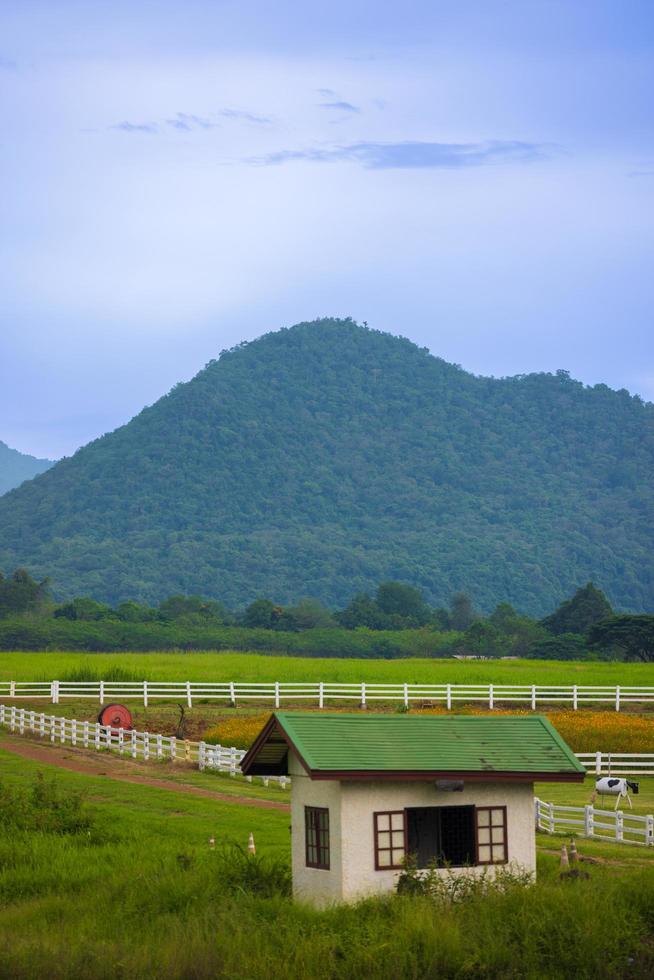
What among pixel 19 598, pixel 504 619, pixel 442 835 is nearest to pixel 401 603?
pixel 504 619

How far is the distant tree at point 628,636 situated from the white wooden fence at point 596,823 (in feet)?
271

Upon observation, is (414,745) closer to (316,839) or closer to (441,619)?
(316,839)

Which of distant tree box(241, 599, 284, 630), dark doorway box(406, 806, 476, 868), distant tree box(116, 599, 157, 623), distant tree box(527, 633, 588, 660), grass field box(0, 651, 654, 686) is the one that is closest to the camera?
dark doorway box(406, 806, 476, 868)

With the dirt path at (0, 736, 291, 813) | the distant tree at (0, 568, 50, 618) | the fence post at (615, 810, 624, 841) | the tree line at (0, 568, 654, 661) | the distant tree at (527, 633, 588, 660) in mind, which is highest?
the distant tree at (0, 568, 50, 618)

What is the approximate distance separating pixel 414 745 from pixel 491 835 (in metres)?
2.06

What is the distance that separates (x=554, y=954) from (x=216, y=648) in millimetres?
108170

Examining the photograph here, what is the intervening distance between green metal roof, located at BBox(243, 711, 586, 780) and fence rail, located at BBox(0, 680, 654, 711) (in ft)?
115

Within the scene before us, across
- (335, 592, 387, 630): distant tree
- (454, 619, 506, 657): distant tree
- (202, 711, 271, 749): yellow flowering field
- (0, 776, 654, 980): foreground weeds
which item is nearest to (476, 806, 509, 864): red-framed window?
(0, 776, 654, 980): foreground weeds

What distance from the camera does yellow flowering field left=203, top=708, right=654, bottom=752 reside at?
179ft

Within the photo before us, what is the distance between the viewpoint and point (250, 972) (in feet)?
85.7

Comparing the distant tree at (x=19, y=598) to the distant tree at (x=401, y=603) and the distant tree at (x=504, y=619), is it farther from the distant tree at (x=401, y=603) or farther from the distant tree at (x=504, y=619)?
the distant tree at (x=504, y=619)

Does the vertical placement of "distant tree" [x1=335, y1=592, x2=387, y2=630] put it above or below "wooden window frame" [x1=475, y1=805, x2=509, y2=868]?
above

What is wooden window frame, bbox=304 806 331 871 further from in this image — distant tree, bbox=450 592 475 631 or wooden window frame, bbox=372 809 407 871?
distant tree, bbox=450 592 475 631

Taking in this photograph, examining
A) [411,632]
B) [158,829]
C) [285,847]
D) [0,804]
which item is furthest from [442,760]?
[411,632]
